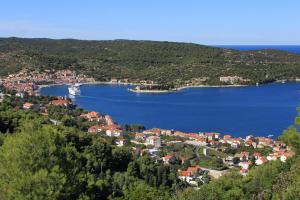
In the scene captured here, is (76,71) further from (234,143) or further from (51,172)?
(51,172)

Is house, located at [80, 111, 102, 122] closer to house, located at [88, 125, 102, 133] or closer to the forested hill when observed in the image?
house, located at [88, 125, 102, 133]

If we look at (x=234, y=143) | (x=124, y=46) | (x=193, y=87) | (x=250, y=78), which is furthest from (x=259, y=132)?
(x=124, y=46)

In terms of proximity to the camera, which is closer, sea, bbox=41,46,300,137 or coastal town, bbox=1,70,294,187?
coastal town, bbox=1,70,294,187

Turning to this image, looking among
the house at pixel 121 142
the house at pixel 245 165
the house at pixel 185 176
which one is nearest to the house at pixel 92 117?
the house at pixel 121 142

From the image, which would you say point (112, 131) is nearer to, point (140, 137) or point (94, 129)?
point (94, 129)

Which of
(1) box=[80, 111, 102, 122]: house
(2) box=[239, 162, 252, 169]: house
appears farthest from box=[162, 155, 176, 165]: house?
(1) box=[80, 111, 102, 122]: house

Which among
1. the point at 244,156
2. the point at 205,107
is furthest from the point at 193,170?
the point at 205,107

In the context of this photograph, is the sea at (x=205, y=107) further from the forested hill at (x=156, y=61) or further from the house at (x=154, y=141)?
the house at (x=154, y=141)
